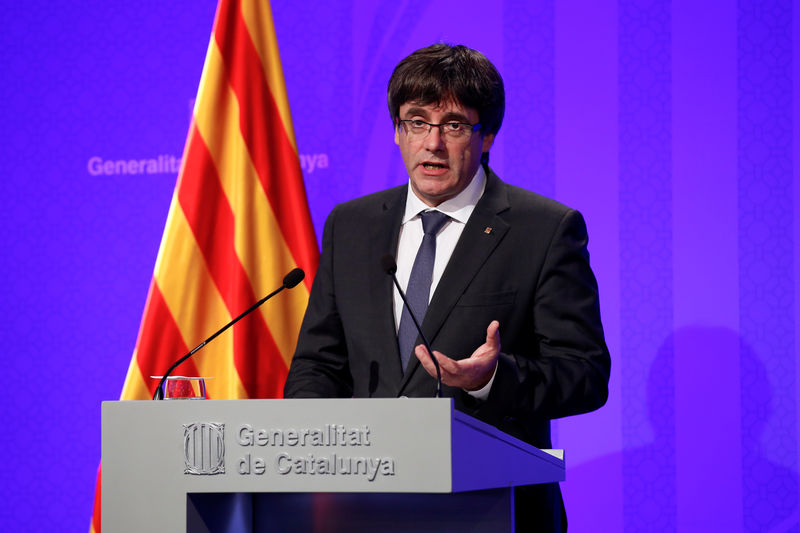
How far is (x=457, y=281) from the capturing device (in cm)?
203

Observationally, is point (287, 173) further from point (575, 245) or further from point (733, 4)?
point (733, 4)

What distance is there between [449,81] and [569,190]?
116 centimetres

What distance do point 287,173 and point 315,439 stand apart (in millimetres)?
2086

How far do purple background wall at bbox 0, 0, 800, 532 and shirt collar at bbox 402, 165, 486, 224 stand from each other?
3.25 ft

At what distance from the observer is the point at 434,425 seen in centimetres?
120

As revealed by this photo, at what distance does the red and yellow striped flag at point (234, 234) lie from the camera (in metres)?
3.09

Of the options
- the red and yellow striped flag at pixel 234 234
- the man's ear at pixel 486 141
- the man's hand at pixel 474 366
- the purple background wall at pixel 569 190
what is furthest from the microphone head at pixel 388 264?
the purple background wall at pixel 569 190

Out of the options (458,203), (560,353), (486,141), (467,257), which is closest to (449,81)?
(486,141)

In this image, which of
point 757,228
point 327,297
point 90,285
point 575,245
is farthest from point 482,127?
point 90,285

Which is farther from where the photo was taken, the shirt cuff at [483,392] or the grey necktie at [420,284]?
the grey necktie at [420,284]

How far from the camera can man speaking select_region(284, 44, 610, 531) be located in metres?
1.97

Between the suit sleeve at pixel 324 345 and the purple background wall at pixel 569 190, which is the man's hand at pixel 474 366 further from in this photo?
the purple background wall at pixel 569 190

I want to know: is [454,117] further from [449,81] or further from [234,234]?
[234,234]

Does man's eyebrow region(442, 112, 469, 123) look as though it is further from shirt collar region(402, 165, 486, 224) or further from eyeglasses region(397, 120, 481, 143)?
shirt collar region(402, 165, 486, 224)
